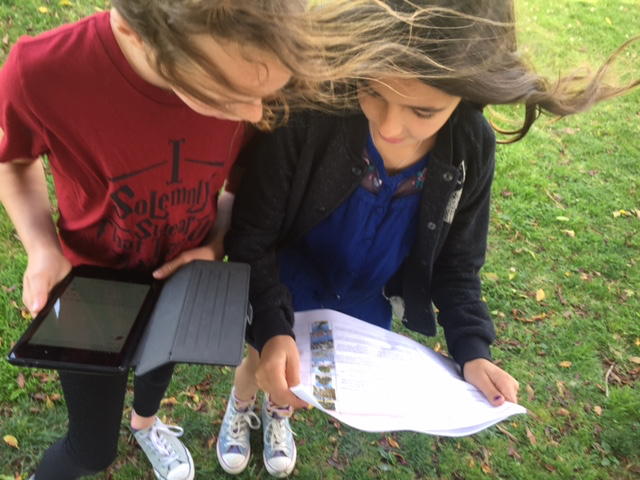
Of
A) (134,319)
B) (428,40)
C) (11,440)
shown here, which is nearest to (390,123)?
(428,40)

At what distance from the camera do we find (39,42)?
38.2 inches

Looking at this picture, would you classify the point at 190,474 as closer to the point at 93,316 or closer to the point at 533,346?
the point at 93,316

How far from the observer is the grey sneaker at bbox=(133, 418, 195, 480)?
193 centimetres

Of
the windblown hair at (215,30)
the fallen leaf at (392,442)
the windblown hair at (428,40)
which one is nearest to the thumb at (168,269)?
the windblown hair at (215,30)

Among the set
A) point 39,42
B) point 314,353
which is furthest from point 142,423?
point 39,42

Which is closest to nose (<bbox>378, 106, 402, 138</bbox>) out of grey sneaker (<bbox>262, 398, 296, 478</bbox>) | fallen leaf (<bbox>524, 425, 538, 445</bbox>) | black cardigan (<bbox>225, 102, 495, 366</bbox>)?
black cardigan (<bbox>225, 102, 495, 366</bbox>)

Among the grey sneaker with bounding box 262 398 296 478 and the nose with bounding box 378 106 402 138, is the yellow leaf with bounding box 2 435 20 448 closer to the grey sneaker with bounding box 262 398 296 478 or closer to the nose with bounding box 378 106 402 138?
the grey sneaker with bounding box 262 398 296 478

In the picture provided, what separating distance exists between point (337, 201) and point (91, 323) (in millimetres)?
637

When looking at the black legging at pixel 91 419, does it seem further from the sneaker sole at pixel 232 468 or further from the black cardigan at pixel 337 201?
the sneaker sole at pixel 232 468

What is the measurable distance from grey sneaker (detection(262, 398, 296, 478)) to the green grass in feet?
0.25

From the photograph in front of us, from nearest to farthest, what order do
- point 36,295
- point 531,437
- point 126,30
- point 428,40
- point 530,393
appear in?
point 126,30 → point 428,40 → point 36,295 → point 531,437 → point 530,393

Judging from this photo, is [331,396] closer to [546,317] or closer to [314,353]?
[314,353]

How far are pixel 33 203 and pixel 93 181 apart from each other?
18 centimetres

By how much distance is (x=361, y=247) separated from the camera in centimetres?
146
